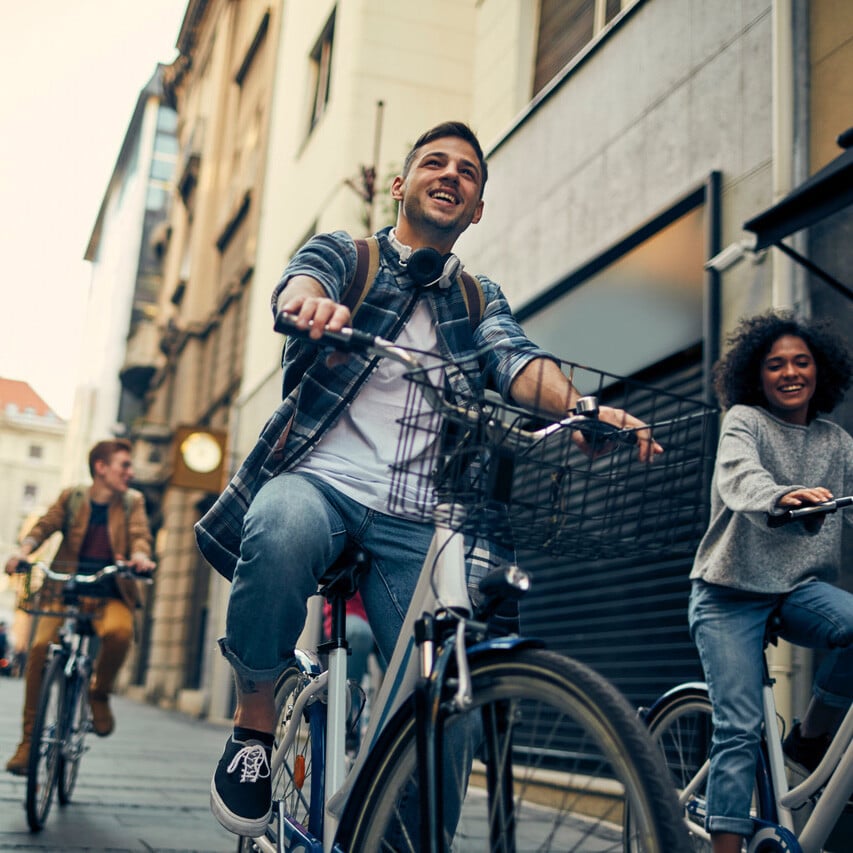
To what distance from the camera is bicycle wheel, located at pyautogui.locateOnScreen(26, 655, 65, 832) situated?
15.1 ft

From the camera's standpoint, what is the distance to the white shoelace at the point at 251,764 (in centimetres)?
254

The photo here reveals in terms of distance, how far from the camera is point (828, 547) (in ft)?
10.8

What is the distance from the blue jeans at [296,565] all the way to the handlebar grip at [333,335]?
1.52 feet

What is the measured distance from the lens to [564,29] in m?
8.90

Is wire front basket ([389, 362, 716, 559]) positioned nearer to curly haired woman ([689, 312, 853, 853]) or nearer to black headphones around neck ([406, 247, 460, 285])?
black headphones around neck ([406, 247, 460, 285])

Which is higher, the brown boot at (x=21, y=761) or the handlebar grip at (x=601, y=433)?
the handlebar grip at (x=601, y=433)

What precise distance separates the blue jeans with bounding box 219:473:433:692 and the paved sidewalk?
207 centimetres

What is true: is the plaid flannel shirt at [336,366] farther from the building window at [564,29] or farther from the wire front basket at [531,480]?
the building window at [564,29]

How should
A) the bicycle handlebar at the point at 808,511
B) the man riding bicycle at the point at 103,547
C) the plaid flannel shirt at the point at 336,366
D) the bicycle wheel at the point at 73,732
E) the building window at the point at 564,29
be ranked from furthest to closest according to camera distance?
the building window at the point at 564,29
the man riding bicycle at the point at 103,547
the bicycle wheel at the point at 73,732
the bicycle handlebar at the point at 808,511
the plaid flannel shirt at the point at 336,366

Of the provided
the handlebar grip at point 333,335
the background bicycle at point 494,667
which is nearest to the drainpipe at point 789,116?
the background bicycle at point 494,667

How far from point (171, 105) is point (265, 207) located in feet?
63.9

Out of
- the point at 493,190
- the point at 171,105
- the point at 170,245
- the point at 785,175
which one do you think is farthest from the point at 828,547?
the point at 171,105

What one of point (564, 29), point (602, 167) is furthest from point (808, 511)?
point (564, 29)

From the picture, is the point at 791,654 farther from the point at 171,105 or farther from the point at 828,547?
the point at 171,105
